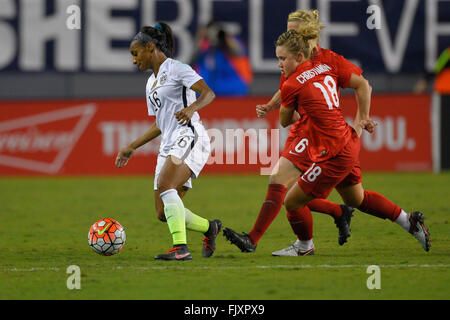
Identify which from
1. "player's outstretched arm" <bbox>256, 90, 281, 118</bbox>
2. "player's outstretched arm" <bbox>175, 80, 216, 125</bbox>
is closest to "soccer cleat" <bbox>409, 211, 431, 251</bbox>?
"player's outstretched arm" <bbox>256, 90, 281, 118</bbox>

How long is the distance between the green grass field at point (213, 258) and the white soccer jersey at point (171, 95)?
1028mm

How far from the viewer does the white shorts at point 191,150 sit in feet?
21.2

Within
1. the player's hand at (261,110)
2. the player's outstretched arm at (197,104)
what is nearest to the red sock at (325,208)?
the player's hand at (261,110)

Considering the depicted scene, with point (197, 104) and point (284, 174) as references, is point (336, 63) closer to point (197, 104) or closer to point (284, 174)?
point (284, 174)

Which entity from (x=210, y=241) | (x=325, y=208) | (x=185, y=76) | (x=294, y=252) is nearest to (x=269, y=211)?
(x=294, y=252)

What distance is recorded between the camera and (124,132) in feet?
48.2

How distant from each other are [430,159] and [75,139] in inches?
250

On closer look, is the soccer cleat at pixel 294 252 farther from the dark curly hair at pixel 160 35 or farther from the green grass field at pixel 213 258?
the dark curly hair at pixel 160 35

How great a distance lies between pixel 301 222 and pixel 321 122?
846 mm

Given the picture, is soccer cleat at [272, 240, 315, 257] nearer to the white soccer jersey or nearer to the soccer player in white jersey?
the soccer player in white jersey

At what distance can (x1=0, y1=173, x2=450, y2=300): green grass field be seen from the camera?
5148 mm

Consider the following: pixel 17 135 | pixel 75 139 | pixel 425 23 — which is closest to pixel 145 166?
pixel 75 139

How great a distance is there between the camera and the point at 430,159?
579 inches

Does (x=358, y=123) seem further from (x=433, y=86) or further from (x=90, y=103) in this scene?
(x=433, y=86)
